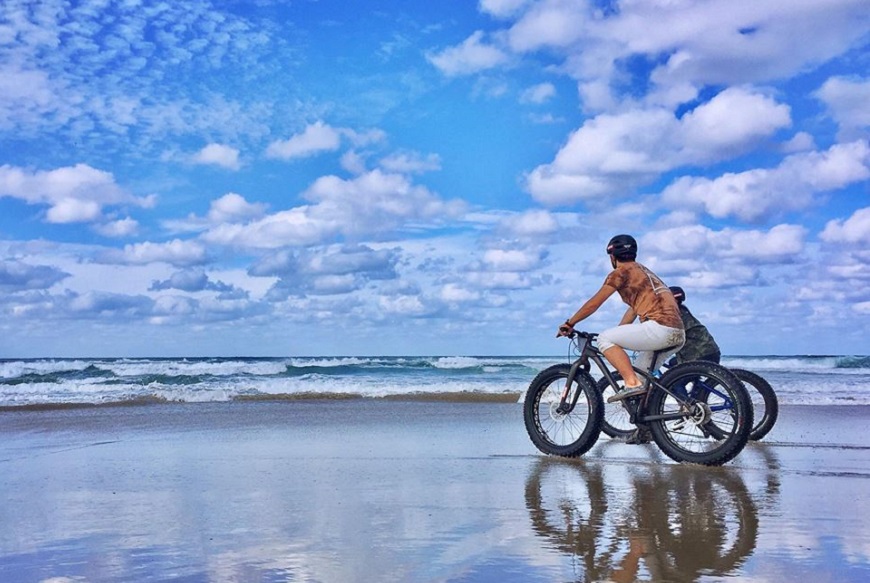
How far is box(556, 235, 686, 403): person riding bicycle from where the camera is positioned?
642cm

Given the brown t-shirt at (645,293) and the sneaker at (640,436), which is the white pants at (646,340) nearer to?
the brown t-shirt at (645,293)

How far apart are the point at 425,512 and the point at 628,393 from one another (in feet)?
8.97

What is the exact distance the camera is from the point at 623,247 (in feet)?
21.7

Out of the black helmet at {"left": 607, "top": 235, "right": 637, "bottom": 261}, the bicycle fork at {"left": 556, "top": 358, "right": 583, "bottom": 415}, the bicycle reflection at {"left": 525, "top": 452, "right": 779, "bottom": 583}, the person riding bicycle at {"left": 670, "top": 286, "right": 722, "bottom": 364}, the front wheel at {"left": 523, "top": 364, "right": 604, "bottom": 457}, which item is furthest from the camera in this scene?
the person riding bicycle at {"left": 670, "top": 286, "right": 722, "bottom": 364}

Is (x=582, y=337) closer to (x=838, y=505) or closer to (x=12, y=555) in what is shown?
(x=838, y=505)

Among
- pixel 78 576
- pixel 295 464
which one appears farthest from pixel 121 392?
pixel 78 576

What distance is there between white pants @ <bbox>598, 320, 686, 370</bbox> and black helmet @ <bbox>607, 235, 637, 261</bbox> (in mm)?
590

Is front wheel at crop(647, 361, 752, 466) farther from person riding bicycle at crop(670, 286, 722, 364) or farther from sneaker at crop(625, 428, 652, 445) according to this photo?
person riding bicycle at crop(670, 286, 722, 364)

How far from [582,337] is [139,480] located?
3.85 m

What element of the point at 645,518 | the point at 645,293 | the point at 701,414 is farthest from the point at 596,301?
the point at 645,518

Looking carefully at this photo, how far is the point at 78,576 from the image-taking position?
126 inches

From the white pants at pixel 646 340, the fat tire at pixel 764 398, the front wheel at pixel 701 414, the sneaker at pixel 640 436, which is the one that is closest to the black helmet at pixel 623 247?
the white pants at pixel 646 340

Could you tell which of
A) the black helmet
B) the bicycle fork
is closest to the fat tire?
the bicycle fork

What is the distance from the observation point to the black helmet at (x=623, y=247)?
6.61 m
